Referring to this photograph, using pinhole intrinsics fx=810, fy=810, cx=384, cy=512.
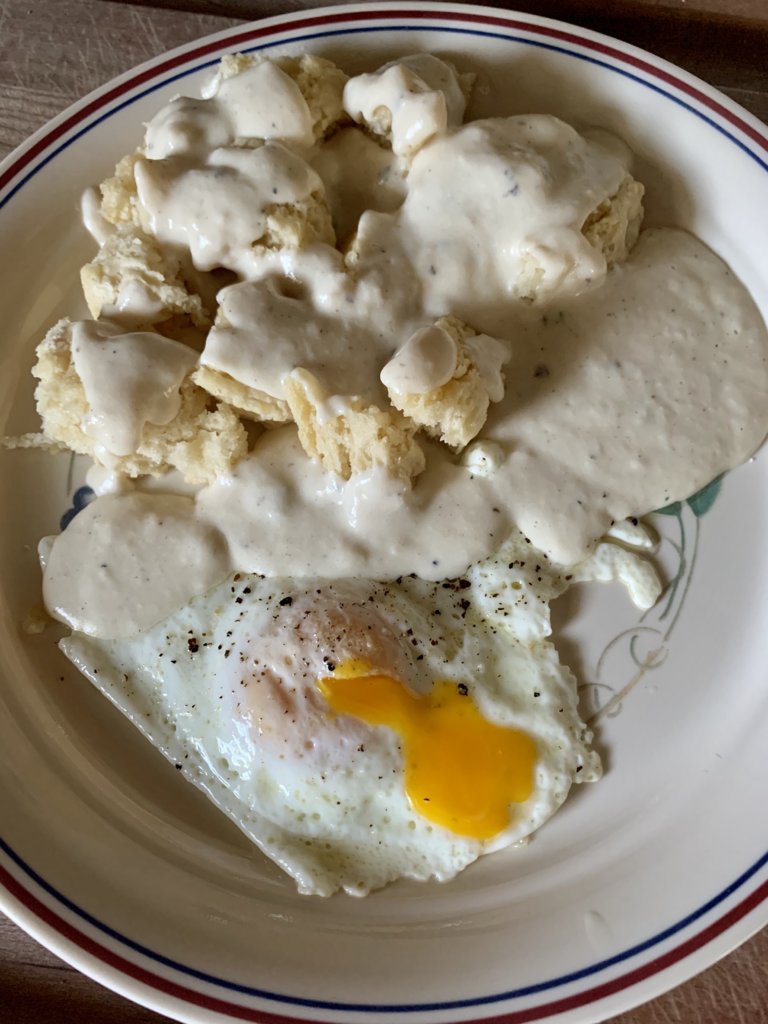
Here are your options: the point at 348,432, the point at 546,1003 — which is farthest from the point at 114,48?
the point at 546,1003

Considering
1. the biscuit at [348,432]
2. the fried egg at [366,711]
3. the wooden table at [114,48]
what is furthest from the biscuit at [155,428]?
the wooden table at [114,48]

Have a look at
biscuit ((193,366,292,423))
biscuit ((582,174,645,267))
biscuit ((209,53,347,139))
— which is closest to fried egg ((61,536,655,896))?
biscuit ((193,366,292,423))

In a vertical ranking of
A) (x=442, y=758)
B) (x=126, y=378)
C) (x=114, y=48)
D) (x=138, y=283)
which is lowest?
(x=442, y=758)

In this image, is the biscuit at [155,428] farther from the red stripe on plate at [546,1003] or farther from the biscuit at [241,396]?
the red stripe on plate at [546,1003]

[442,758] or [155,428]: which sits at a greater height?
[155,428]

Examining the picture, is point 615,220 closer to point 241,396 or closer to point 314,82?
point 314,82

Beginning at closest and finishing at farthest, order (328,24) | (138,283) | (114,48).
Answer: (138,283), (328,24), (114,48)
